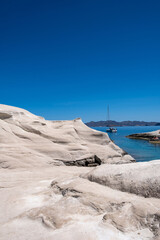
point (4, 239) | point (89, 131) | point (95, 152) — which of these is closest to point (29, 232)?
point (4, 239)

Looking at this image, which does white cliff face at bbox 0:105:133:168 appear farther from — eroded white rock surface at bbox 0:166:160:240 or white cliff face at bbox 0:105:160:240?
eroded white rock surface at bbox 0:166:160:240

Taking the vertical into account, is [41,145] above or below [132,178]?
above

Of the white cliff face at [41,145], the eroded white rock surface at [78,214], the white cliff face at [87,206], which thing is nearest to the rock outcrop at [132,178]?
the white cliff face at [87,206]

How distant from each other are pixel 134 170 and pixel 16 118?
9.67 meters

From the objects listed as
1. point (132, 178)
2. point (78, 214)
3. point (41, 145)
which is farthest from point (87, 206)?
point (41, 145)

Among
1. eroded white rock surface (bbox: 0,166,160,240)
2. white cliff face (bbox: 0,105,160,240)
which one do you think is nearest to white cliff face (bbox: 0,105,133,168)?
white cliff face (bbox: 0,105,160,240)

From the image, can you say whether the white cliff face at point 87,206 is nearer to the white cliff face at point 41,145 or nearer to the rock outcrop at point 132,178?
the rock outcrop at point 132,178

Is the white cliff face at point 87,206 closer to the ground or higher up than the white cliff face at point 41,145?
closer to the ground

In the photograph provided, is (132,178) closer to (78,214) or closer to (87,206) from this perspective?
(87,206)

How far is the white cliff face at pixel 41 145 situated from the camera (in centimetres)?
911

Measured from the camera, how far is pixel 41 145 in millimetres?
10500

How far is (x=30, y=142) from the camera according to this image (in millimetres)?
10609

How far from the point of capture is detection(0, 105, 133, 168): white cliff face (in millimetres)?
9106

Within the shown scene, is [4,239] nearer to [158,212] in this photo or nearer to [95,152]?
[158,212]
